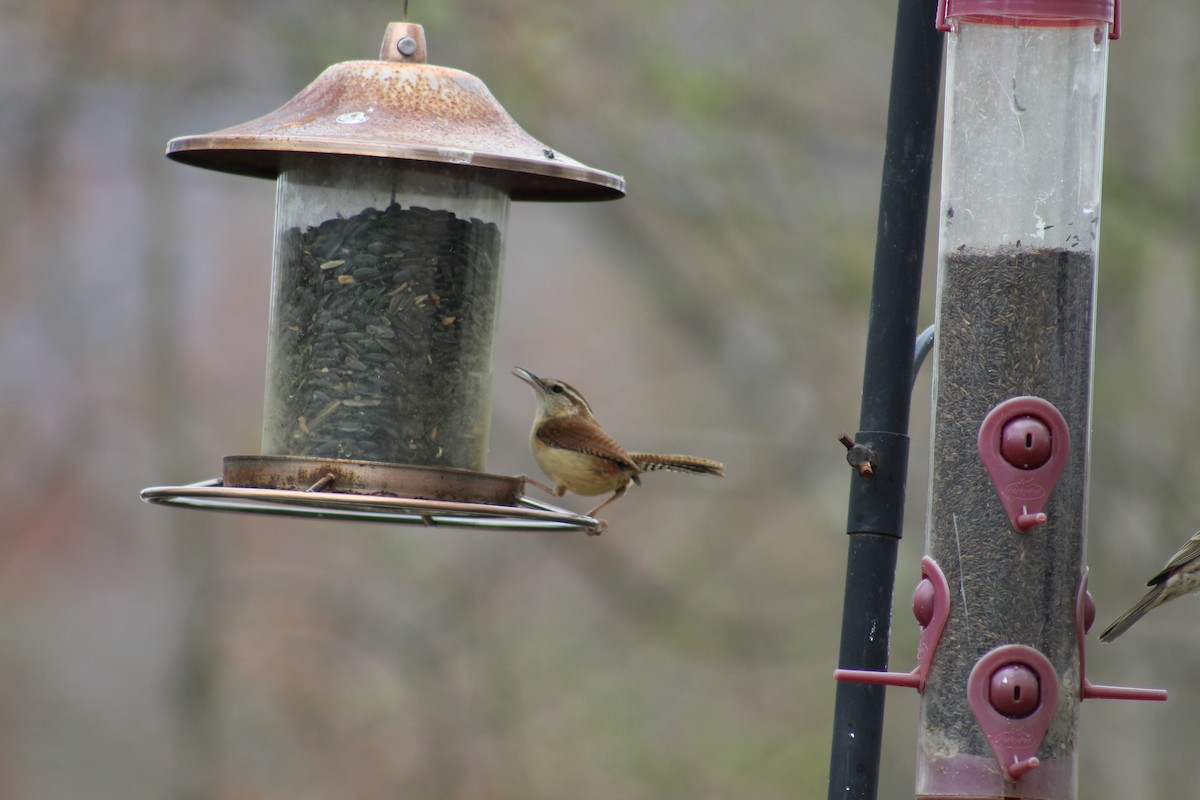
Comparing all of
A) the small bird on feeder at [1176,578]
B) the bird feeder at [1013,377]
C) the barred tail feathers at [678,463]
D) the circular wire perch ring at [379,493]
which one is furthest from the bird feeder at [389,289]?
the small bird on feeder at [1176,578]

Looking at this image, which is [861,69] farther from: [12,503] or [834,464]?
[12,503]

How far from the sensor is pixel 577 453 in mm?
6297

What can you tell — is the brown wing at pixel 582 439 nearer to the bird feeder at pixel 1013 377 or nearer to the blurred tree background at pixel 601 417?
the bird feeder at pixel 1013 377

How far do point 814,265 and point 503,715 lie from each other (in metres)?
4.27

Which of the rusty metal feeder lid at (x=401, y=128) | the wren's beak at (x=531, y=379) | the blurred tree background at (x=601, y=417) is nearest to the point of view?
the rusty metal feeder lid at (x=401, y=128)

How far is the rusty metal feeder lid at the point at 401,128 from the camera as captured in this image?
13.8 feet

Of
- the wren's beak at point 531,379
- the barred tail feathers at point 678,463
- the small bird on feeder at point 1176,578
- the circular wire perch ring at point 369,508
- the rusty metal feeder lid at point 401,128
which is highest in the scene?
the rusty metal feeder lid at point 401,128

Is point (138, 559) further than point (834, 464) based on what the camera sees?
Yes

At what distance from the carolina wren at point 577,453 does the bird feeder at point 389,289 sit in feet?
4.11

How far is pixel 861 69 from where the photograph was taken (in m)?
13.3

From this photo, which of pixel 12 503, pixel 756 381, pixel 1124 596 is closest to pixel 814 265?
pixel 756 381

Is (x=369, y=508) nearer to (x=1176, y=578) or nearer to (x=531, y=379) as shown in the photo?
(x=531, y=379)

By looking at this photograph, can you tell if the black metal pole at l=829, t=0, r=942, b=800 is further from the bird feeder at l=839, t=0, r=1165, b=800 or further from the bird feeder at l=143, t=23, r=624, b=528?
the bird feeder at l=143, t=23, r=624, b=528

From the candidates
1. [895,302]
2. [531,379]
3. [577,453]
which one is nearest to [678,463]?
[577,453]
